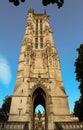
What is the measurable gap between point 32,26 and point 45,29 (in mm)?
3257

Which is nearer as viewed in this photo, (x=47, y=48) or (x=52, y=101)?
(x=52, y=101)

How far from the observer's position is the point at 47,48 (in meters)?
39.8

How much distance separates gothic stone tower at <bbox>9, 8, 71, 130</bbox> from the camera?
31766 millimetres

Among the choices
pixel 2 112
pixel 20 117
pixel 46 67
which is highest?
pixel 46 67

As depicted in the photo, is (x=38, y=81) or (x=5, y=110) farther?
(x=5, y=110)

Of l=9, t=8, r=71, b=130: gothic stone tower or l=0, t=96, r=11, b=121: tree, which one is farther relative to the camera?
l=0, t=96, r=11, b=121: tree

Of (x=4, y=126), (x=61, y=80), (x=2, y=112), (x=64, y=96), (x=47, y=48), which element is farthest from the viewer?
(x=2, y=112)

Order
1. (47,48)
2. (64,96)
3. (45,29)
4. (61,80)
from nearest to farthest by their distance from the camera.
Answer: (64,96) → (61,80) → (47,48) → (45,29)

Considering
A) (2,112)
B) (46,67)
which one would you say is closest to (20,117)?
(46,67)

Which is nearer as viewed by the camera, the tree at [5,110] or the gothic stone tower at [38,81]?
the gothic stone tower at [38,81]

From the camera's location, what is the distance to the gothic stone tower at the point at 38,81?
31.8 metres

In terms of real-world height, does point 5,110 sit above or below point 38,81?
below

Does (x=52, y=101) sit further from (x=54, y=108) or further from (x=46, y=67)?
(x=46, y=67)

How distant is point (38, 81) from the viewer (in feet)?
114
